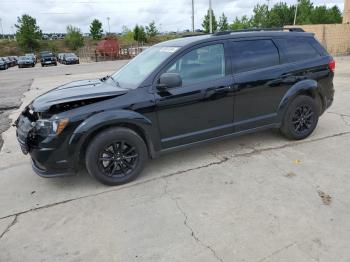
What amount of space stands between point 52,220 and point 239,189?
205 centimetres

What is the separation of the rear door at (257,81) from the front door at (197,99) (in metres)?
0.18

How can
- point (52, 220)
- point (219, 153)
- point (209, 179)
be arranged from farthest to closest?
1. point (219, 153)
2. point (209, 179)
3. point (52, 220)

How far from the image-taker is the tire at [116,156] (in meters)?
3.73

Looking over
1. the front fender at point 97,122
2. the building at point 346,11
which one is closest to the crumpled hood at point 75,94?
the front fender at point 97,122

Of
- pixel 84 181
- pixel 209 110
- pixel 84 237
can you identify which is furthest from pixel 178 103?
pixel 84 237

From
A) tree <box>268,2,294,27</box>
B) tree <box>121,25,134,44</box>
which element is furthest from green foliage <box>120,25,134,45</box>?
tree <box>268,2,294,27</box>

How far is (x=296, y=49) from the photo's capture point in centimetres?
500

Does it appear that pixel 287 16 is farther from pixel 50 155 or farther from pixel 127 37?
pixel 50 155

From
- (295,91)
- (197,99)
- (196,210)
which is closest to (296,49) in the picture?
(295,91)

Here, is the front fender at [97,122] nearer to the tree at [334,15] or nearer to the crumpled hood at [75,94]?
the crumpled hood at [75,94]

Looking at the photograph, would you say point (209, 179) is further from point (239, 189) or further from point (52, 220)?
point (52, 220)

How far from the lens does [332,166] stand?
4191 mm

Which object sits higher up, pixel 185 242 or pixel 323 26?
pixel 323 26

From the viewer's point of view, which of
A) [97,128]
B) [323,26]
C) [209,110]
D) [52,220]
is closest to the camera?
[52,220]
